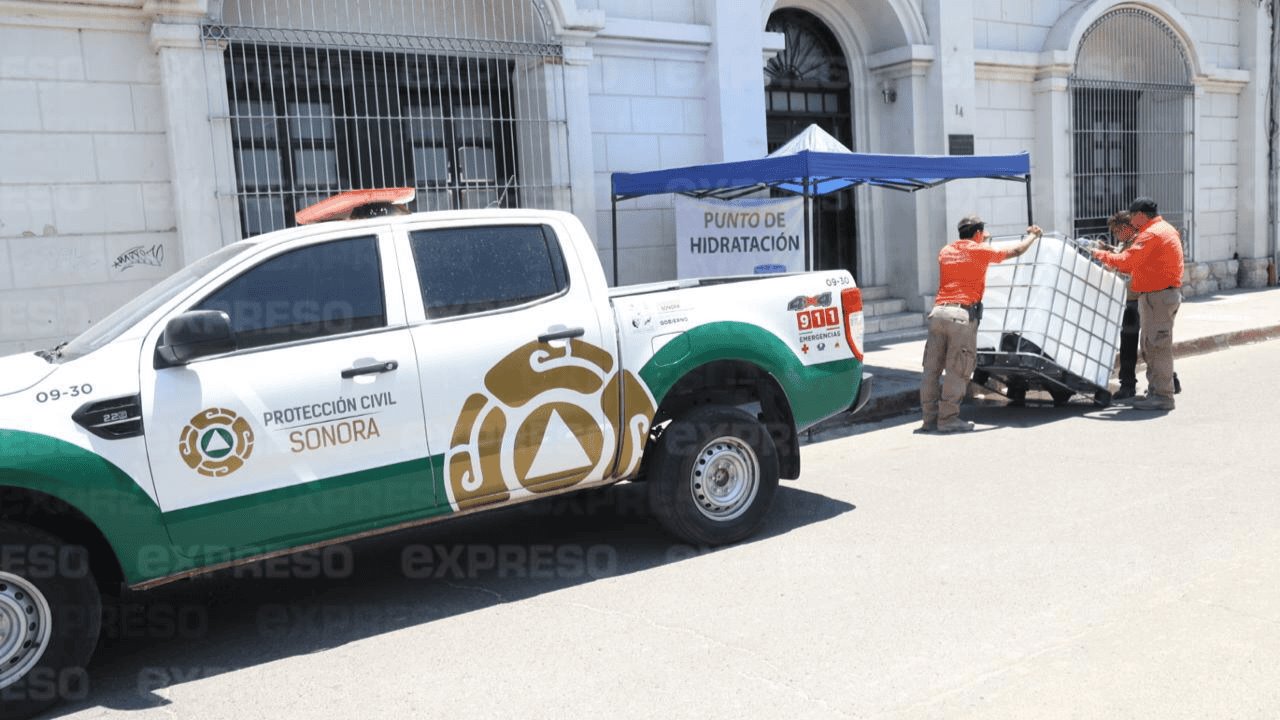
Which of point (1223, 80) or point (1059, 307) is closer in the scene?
point (1059, 307)

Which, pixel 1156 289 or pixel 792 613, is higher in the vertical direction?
pixel 1156 289

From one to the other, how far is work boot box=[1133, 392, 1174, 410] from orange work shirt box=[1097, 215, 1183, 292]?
92cm

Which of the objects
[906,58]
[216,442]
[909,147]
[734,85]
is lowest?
[216,442]

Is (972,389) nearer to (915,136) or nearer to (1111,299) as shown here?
(1111,299)

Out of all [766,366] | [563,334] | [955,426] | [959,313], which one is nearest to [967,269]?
[959,313]

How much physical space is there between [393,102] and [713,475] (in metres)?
6.77

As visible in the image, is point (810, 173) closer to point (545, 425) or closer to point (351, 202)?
point (351, 202)

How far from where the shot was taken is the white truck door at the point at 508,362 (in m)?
4.95

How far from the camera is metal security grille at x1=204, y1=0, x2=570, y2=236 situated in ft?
33.3

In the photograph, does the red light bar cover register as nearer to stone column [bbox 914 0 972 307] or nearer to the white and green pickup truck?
the white and green pickup truck

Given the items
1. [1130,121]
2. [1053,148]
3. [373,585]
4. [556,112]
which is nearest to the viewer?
[373,585]

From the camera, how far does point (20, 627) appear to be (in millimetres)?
4062

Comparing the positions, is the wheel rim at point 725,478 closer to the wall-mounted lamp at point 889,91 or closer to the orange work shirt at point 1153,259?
the orange work shirt at point 1153,259

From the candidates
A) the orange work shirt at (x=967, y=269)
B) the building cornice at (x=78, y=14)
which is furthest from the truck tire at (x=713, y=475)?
the building cornice at (x=78, y=14)
